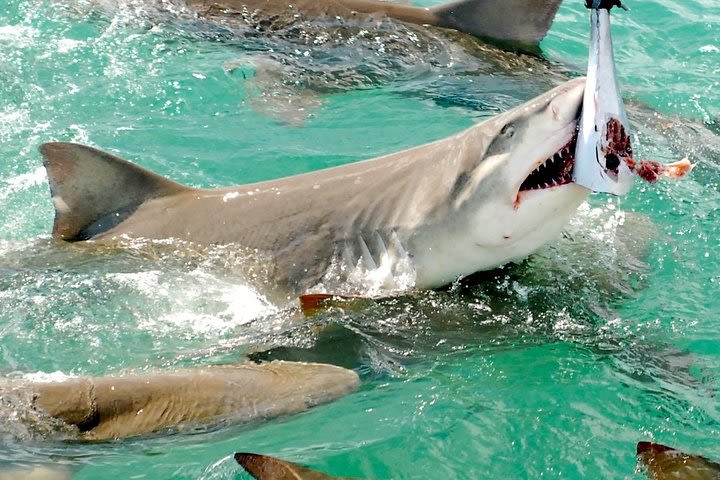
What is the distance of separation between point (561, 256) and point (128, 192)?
2021 millimetres

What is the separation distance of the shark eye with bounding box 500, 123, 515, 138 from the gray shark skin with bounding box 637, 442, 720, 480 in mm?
1344

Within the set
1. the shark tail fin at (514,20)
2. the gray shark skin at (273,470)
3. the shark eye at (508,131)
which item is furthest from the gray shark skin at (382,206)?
the shark tail fin at (514,20)

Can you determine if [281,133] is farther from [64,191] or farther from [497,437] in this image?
[497,437]

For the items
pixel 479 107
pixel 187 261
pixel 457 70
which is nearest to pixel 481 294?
pixel 187 261

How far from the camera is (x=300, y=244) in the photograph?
4664 millimetres

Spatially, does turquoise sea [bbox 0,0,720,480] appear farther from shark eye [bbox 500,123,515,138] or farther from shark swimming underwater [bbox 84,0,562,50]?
shark eye [bbox 500,123,515,138]

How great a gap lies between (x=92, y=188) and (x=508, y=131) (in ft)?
6.57

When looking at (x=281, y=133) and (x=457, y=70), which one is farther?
(x=457, y=70)

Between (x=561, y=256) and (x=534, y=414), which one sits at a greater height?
(x=561, y=256)

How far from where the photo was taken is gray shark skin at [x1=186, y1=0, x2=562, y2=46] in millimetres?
7695

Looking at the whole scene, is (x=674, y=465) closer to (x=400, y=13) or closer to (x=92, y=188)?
(x=92, y=188)

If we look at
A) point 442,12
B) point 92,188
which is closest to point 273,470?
point 92,188

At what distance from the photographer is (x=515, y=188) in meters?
4.14

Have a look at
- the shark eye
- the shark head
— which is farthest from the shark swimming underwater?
the shark eye
